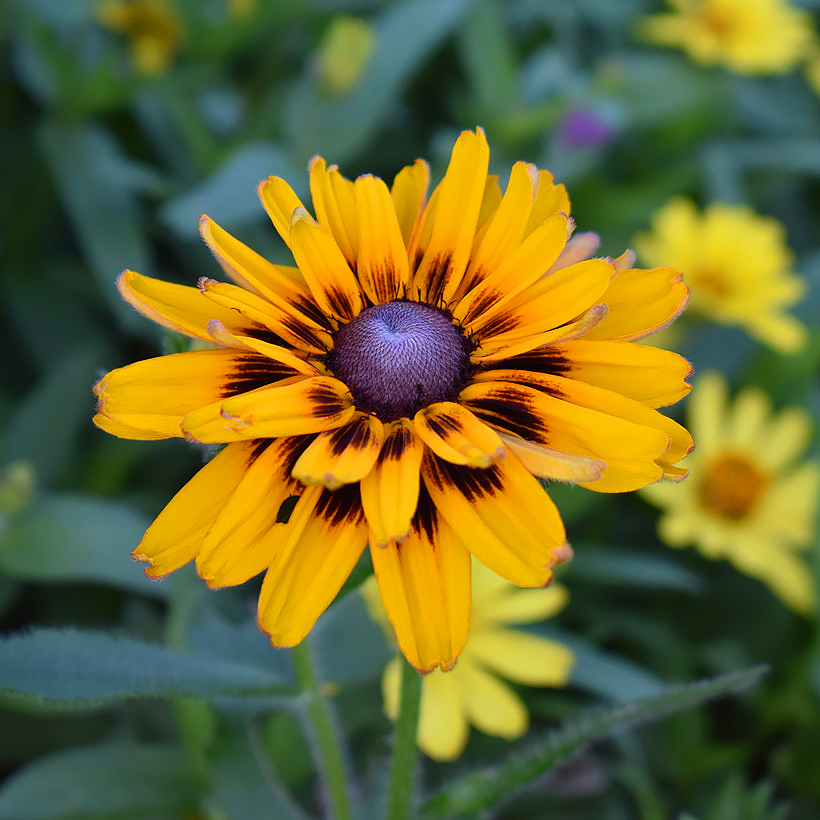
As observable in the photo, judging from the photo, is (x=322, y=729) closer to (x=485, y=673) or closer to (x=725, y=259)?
(x=485, y=673)

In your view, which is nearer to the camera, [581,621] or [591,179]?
[581,621]

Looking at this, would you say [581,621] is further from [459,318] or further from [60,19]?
[60,19]

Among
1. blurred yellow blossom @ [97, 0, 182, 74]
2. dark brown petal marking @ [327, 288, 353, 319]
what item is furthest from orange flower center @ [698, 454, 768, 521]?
blurred yellow blossom @ [97, 0, 182, 74]

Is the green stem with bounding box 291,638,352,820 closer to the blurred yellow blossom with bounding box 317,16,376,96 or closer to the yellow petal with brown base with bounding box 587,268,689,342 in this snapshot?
the yellow petal with brown base with bounding box 587,268,689,342

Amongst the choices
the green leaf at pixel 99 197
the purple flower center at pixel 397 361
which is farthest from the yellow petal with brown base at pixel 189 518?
the green leaf at pixel 99 197

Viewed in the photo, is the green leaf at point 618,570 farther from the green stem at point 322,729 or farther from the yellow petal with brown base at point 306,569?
the yellow petal with brown base at point 306,569

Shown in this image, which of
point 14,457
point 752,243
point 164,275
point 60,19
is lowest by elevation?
point 14,457

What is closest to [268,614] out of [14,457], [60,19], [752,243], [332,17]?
[14,457]
